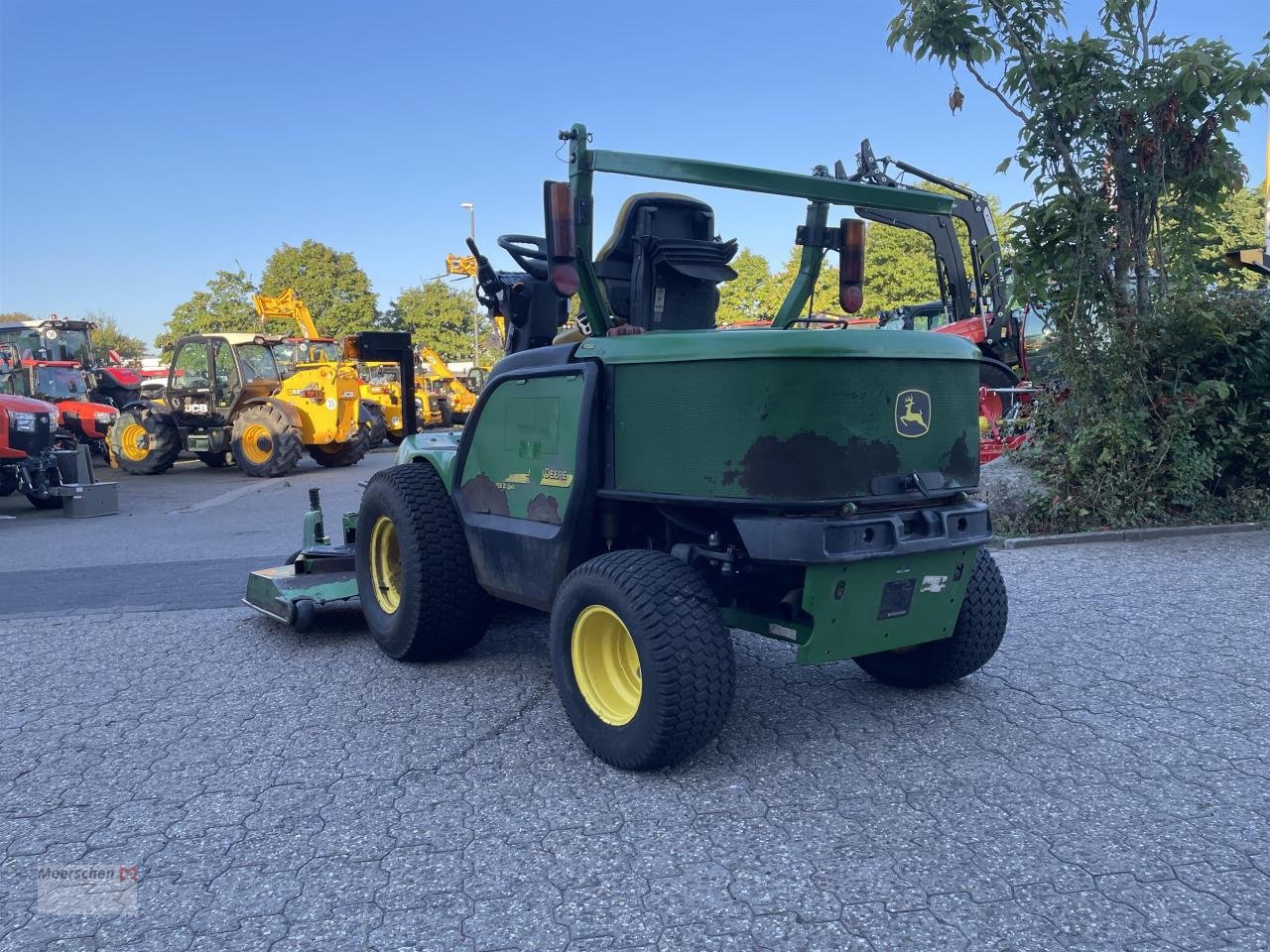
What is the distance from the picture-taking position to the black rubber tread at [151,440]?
16.4 m

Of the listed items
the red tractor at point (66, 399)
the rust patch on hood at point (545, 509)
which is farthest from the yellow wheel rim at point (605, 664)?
the red tractor at point (66, 399)

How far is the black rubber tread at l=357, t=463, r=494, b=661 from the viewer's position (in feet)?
15.0

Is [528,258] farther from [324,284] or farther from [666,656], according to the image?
[324,284]

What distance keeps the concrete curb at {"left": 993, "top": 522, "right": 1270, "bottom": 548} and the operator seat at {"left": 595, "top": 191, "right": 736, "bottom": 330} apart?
4245mm

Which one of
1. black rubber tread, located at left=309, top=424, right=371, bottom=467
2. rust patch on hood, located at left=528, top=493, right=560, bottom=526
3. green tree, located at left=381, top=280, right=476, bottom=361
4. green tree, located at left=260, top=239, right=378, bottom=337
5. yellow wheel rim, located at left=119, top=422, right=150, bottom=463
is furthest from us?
green tree, located at left=381, top=280, right=476, bottom=361

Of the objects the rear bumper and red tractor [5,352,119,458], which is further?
red tractor [5,352,119,458]

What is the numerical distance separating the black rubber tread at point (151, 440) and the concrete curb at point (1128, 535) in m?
13.6

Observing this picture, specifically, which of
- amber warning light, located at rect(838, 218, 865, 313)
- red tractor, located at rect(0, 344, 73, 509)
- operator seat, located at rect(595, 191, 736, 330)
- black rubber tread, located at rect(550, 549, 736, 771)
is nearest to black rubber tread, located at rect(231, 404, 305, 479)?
red tractor, located at rect(0, 344, 73, 509)

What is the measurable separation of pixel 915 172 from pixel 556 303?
9525 millimetres

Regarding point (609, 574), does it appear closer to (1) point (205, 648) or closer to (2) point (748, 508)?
(2) point (748, 508)

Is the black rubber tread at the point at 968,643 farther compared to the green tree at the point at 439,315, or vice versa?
the green tree at the point at 439,315

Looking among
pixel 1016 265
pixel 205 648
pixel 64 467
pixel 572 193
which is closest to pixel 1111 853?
pixel 572 193

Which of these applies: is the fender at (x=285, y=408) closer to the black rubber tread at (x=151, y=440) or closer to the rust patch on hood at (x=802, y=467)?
the black rubber tread at (x=151, y=440)

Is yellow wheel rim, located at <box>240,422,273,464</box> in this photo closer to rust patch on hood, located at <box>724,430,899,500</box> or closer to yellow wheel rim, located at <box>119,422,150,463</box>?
yellow wheel rim, located at <box>119,422,150,463</box>
